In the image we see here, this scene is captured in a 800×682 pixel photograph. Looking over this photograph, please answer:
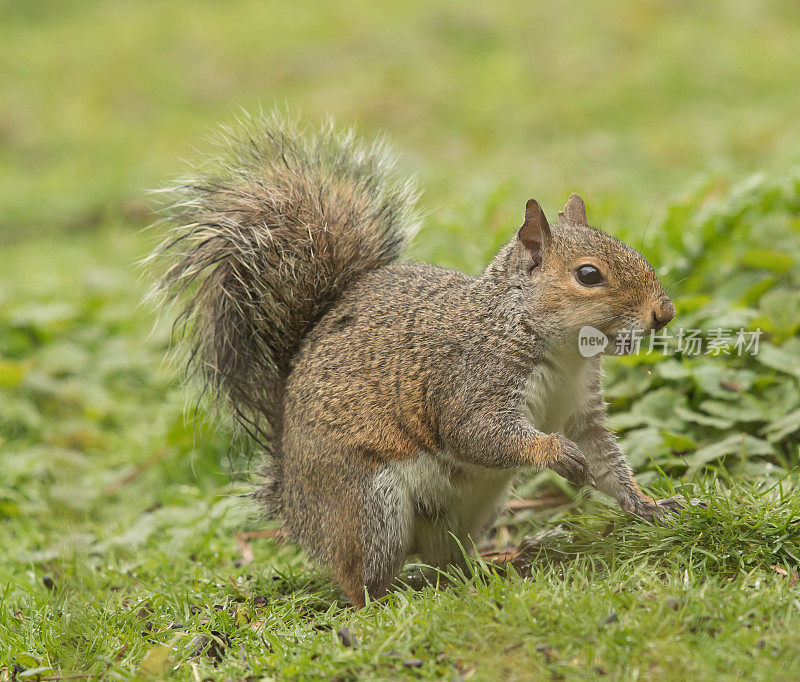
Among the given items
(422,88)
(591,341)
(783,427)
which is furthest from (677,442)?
(422,88)

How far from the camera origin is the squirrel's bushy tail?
11.5 feet

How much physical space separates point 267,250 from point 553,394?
1186mm

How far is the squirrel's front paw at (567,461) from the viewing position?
2.91 m

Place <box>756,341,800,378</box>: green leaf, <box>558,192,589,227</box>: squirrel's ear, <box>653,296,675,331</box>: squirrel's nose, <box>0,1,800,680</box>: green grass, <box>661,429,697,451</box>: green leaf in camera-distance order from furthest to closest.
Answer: <box>756,341,800,378</box>: green leaf → <box>661,429,697,451</box>: green leaf → <box>558,192,589,227</box>: squirrel's ear → <box>653,296,675,331</box>: squirrel's nose → <box>0,1,800,680</box>: green grass

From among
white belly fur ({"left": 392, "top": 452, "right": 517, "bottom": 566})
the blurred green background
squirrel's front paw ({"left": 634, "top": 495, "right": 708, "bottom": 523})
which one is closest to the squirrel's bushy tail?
white belly fur ({"left": 392, "top": 452, "right": 517, "bottom": 566})

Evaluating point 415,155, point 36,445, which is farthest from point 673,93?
point 36,445

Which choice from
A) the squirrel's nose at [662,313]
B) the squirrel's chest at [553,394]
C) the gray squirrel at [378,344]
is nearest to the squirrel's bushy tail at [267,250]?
the gray squirrel at [378,344]

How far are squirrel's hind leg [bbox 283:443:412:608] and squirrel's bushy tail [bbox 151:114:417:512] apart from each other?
14.3 inches

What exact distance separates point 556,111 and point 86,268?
5445mm

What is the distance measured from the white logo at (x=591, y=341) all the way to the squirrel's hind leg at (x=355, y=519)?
0.75 m

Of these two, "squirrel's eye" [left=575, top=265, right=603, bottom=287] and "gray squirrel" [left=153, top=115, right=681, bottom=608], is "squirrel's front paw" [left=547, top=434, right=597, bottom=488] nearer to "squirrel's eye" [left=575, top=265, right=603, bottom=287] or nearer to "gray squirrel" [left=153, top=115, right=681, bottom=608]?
"gray squirrel" [left=153, top=115, right=681, bottom=608]

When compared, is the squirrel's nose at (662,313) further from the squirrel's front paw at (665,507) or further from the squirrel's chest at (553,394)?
the squirrel's front paw at (665,507)

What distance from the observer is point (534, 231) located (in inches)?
123

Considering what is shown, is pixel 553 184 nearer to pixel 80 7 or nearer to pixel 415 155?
pixel 415 155
